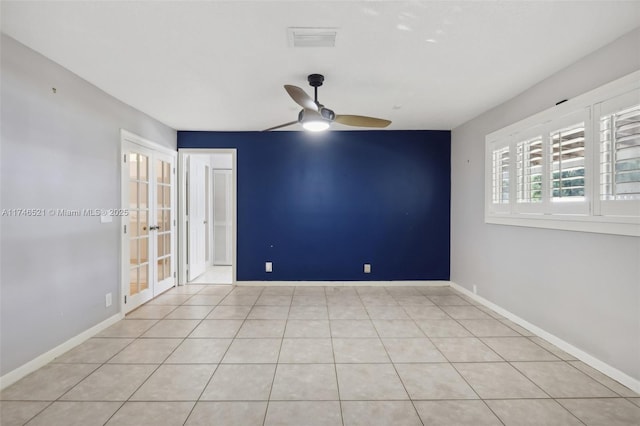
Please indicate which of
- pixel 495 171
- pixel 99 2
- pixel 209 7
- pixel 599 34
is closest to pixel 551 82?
pixel 599 34

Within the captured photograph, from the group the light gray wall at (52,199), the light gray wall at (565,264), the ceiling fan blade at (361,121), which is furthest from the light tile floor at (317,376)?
the ceiling fan blade at (361,121)

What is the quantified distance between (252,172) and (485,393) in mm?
4096

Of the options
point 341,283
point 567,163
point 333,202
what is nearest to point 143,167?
point 333,202

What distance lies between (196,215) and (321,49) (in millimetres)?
3911

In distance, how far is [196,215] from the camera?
17.1 feet

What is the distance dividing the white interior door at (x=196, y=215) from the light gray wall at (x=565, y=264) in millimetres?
4468

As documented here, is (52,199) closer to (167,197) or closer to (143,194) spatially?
(143,194)

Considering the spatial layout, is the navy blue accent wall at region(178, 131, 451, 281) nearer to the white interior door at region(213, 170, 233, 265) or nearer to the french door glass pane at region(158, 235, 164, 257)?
the french door glass pane at region(158, 235, 164, 257)

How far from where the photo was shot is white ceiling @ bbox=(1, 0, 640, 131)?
1853 millimetres

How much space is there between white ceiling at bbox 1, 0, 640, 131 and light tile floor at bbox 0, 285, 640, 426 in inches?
100

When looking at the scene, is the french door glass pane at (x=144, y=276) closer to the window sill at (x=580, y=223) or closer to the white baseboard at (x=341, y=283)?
the white baseboard at (x=341, y=283)

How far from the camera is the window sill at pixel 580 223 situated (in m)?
2.09

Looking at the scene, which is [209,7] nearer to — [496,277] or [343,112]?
[343,112]

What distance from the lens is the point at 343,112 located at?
12.5ft
